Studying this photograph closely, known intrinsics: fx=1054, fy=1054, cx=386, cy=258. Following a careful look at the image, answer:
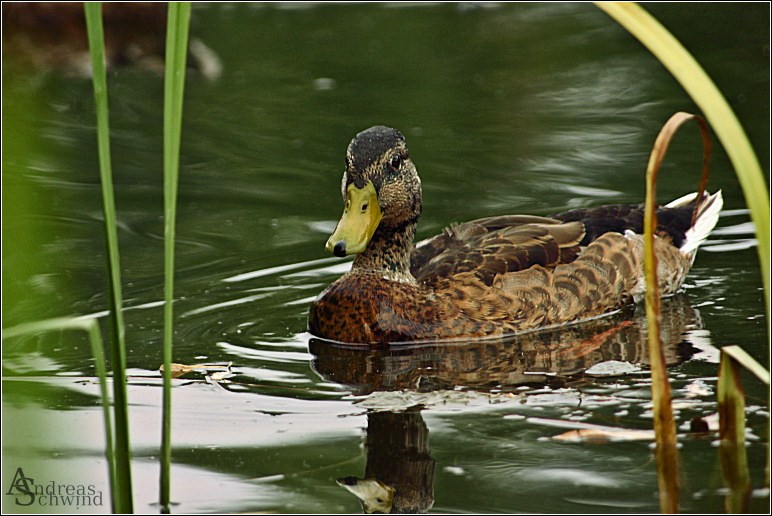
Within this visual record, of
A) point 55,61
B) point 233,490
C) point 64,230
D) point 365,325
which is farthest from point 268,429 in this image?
point 55,61

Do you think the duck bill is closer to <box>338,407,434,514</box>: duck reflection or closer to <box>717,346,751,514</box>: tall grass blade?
<box>338,407,434,514</box>: duck reflection

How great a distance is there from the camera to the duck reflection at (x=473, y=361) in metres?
5.22

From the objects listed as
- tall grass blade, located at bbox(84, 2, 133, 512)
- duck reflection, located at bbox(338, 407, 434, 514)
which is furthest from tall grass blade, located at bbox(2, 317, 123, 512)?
duck reflection, located at bbox(338, 407, 434, 514)

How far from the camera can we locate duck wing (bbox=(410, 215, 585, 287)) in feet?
23.7

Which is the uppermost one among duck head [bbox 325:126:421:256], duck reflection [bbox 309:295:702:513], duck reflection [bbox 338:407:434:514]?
duck head [bbox 325:126:421:256]

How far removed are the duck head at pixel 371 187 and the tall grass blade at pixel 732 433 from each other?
107 inches

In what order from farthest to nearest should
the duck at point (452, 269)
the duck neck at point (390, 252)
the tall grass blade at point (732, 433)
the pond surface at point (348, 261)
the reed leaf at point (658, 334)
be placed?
the duck neck at point (390, 252) < the duck at point (452, 269) < the pond surface at point (348, 261) < the tall grass blade at point (732, 433) < the reed leaf at point (658, 334)

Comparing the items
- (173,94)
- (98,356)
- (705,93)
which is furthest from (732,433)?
(173,94)

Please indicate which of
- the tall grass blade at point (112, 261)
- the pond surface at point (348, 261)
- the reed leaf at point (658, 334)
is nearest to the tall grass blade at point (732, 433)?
the pond surface at point (348, 261)

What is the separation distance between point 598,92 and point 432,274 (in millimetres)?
6800

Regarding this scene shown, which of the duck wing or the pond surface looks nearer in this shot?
the pond surface

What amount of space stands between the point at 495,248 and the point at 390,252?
734 millimetres

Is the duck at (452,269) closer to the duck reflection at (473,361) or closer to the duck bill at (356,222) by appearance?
the duck bill at (356,222)

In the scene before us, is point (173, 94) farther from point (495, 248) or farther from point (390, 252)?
point (495, 248)
